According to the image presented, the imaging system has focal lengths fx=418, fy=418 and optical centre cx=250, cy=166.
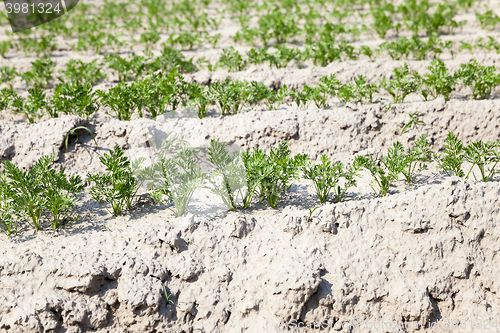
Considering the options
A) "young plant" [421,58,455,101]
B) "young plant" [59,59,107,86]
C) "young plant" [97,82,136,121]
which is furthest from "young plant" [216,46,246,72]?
"young plant" [421,58,455,101]

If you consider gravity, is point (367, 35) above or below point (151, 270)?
above

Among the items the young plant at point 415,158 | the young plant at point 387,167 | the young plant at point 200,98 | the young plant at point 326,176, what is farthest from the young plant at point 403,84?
the young plant at point 200,98

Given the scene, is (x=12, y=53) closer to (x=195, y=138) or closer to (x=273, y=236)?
(x=195, y=138)

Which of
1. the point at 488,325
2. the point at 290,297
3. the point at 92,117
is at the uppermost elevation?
the point at 92,117

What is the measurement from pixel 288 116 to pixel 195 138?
119 cm

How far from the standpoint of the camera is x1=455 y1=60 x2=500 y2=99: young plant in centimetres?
562

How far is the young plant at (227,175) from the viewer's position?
3.75m

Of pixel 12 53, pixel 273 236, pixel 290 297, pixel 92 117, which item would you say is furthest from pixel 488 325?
pixel 12 53

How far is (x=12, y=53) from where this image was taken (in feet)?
30.8

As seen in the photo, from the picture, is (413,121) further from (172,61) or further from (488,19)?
(488,19)

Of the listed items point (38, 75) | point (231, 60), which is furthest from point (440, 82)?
point (38, 75)

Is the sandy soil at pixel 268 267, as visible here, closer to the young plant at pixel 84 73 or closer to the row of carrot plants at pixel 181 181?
the row of carrot plants at pixel 181 181

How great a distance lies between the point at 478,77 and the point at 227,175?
4.11 m

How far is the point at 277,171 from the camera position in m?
3.62
